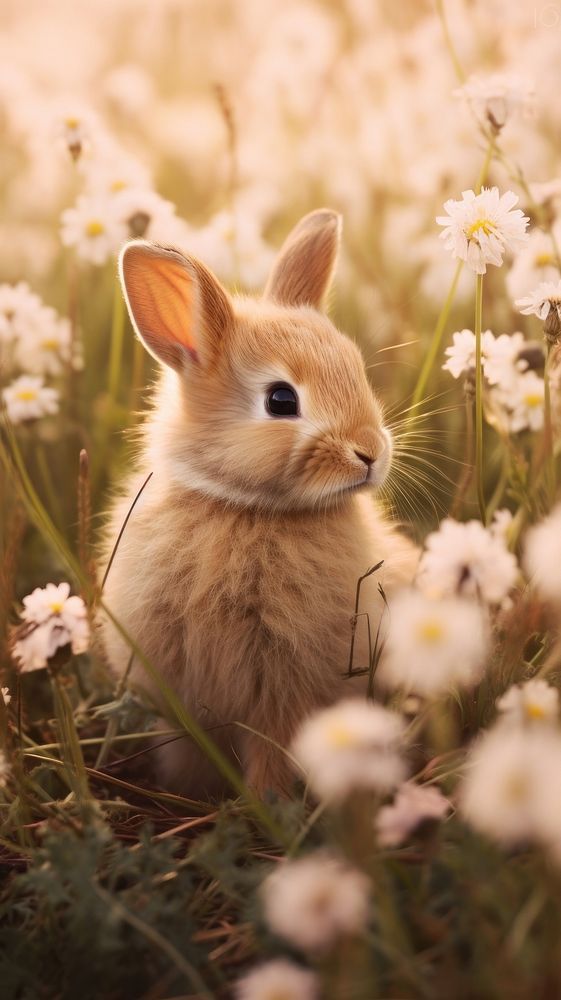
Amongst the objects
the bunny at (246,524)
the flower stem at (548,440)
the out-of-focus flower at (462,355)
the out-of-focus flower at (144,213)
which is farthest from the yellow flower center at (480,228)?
the out-of-focus flower at (144,213)

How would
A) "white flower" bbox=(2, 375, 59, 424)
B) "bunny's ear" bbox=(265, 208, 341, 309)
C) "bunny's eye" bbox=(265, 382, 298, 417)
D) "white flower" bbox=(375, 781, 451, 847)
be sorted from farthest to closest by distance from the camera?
1. "white flower" bbox=(2, 375, 59, 424)
2. "bunny's ear" bbox=(265, 208, 341, 309)
3. "bunny's eye" bbox=(265, 382, 298, 417)
4. "white flower" bbox=(375, 781, 451, 847)

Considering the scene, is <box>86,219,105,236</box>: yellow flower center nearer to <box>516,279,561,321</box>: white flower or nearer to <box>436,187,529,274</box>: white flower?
<box>436,187,529,274</box>: white flower

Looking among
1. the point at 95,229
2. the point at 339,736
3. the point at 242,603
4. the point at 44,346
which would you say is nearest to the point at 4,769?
the point at 242,603

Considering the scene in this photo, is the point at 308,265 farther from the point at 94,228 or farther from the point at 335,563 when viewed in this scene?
the point at 335,563

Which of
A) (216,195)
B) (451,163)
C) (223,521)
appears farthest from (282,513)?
(216,195)

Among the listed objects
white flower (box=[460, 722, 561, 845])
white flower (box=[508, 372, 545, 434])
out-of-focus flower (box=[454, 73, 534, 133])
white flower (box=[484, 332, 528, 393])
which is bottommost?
white flower (box=[460, 722, 561, 845])

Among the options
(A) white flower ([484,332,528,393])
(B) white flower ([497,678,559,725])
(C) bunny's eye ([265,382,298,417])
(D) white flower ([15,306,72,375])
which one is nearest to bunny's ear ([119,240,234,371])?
(C) bunny's eye ([265,382,298,417])

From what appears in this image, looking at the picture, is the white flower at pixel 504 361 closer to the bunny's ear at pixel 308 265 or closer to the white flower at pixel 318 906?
the bunny's ear at pixel 308 265
